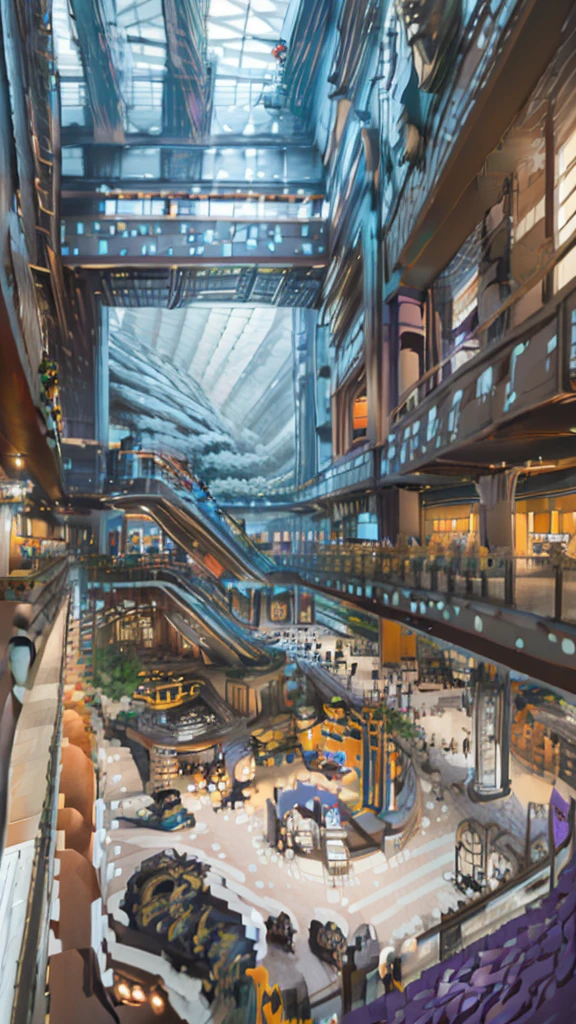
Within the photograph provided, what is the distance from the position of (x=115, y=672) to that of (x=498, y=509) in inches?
289

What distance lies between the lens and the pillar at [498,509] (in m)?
6.91

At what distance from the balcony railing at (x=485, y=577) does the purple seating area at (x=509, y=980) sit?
1921 mm

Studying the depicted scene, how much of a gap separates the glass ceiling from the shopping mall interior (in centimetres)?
7

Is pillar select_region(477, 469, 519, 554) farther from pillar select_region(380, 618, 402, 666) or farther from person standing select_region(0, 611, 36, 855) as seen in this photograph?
person standing select_region(0, 611, 36, 855)

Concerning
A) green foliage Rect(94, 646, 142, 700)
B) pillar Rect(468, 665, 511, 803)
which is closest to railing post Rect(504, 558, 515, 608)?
pillar Rect(468, 665, 511, 803)

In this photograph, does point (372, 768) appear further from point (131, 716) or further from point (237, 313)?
point (237, 313)

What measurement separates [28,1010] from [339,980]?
518cm

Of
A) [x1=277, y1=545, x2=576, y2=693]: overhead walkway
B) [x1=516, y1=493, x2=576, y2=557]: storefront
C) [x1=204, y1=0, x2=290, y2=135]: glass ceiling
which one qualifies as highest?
[x1=204, y1=0, x2=290, y2=135]: glass ceiling

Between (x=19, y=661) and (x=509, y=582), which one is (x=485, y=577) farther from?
(x=19, y=661)

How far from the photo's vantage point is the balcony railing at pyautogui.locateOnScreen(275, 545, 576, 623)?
339 cm

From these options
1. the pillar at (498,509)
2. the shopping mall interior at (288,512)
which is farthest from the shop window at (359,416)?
the pillar at (498,509)

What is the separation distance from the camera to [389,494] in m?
9.20

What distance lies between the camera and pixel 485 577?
4387 millimetres

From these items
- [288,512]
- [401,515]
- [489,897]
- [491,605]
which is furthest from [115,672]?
[491,605]
